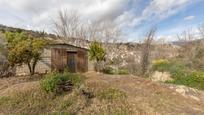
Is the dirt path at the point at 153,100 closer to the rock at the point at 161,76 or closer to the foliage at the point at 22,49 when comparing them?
the rock at the point at 161,76

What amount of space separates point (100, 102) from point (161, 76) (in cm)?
841

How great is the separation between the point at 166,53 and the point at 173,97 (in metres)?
19.4

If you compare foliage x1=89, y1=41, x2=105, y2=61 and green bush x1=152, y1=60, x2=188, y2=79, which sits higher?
foliage x1=89, y1=41, x2=105, y2=61

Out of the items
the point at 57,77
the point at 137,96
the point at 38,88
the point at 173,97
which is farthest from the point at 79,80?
the point at 173,97

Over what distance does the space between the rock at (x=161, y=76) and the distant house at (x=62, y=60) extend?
512 centimetres

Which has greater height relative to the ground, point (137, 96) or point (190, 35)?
point (190, 35)

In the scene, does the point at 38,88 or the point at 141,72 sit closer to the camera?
the point at 38,88

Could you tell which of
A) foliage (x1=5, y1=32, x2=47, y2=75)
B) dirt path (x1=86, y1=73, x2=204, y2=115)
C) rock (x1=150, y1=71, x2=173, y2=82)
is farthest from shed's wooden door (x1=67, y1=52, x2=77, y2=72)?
dirt path (x1=86, y1=73, x2=204, y2=115)

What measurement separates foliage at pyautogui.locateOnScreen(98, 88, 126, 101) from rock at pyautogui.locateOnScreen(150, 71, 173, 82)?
703 centimetres

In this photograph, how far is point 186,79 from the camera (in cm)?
1256

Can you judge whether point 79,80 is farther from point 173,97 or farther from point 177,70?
point 177,70

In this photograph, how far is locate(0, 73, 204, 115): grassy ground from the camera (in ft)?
19.6

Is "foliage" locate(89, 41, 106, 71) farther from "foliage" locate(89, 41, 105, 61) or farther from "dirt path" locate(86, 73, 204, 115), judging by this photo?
"dirt path" locate(86, 73, 204, 115)

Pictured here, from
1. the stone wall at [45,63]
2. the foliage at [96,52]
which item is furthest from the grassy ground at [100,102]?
the foliage at [96,52]
